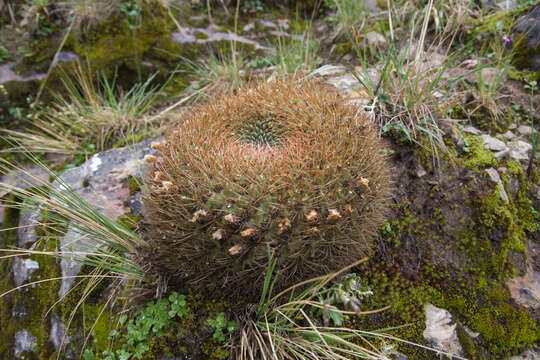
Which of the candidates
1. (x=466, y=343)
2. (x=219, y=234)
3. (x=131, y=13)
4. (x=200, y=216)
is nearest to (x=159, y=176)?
(x=200, y=216)

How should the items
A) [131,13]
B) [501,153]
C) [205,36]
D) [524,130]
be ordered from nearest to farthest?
[501,153]
[524,130]
[131,13]
[205,36]

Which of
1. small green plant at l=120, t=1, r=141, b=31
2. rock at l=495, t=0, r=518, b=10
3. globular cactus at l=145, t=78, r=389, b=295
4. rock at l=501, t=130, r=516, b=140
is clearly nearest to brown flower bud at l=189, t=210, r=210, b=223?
globular cactus at l=145, t=78, r=389, b=295

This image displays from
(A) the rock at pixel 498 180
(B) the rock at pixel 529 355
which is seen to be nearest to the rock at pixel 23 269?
(B) the rock at pixel 529 355

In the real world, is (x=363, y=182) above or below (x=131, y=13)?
below

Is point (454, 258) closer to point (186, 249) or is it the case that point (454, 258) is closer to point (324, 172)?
point (324, 172)

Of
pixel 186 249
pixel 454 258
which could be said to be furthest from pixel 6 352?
pixel 454 258

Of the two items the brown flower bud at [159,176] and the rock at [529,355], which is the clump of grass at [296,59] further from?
the rock at [529,355]

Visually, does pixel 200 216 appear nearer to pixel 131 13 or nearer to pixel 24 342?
pixel 24 342

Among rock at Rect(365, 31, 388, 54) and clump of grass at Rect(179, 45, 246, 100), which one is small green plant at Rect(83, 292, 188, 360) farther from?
rock at Rect(365, 31, 388, 54)
